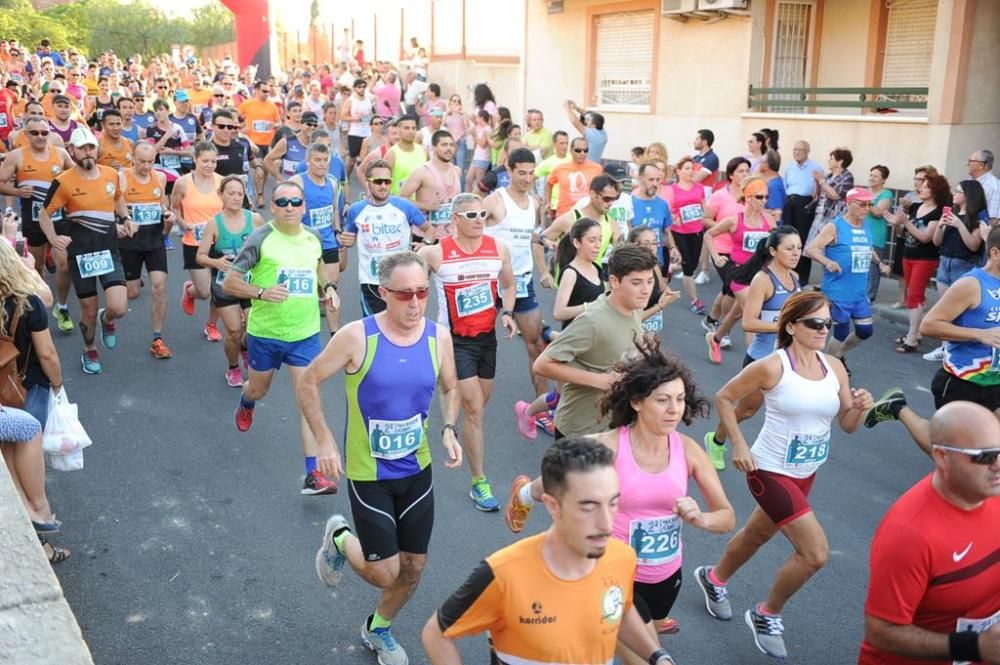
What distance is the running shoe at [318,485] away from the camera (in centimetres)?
629

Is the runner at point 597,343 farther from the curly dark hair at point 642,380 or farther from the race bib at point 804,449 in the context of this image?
the race bib at point 804,449

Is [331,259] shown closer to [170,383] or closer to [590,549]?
[170,383]

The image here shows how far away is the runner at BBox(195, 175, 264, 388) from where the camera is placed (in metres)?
7.83

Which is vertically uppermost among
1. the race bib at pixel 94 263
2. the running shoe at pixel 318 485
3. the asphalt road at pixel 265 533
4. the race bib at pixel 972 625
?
the race bib at pixel 94 263

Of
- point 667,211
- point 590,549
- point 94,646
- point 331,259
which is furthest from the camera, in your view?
point 667,211

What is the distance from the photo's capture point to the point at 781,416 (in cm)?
467

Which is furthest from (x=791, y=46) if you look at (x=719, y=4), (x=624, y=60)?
(x=624, y=60)

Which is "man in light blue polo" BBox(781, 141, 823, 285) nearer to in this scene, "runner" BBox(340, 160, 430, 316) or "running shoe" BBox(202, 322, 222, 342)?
"runner" BBox(340, 160, 430, 316)

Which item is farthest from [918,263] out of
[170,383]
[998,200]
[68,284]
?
[68,284]

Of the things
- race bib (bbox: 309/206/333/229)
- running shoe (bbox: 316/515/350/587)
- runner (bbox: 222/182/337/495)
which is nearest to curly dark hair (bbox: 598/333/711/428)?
running shoe (bbox: 316/515/350/587)

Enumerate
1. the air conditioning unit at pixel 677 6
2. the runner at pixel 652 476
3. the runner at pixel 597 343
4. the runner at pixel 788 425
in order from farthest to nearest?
the air conditioning unit at pixel 677 6
the runner at pixel 597 343
the runner at pixel 788 425
the runner at pixel 652 476

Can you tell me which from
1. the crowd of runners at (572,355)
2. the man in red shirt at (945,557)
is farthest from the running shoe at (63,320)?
the man in red shirt at (945,557)

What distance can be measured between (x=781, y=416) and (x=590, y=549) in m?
2.14

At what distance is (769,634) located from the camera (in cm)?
468
